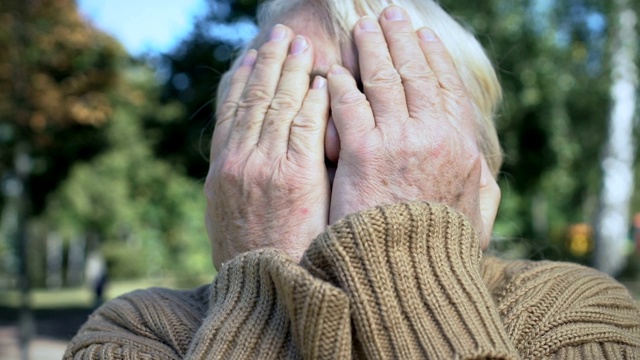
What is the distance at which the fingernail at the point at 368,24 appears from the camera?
2.03 meters

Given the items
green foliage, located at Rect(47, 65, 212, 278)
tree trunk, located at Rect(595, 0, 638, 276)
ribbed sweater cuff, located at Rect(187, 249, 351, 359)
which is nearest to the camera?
ribbed sweater cuff, located at Rect(187, 249, 351, 359)

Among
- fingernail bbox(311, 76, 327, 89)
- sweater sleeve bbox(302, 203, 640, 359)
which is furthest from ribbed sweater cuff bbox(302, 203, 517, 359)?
fingernail bbox(311, 76, 327, 89)

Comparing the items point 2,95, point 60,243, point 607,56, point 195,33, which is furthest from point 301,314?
point 60,243

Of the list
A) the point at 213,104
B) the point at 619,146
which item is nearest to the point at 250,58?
the point at 213,104

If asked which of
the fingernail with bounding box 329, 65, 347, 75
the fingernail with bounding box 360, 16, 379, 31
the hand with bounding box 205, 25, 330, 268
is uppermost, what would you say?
the fingernail with bounding box 360, 16, 379, 31

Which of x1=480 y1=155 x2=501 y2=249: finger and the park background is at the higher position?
x1=480 y1=155 x2=501 y2=249: finger

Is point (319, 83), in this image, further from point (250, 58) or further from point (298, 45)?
point (250, 58)

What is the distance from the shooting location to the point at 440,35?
2174 mm

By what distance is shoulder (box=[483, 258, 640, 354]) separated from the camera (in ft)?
5.71

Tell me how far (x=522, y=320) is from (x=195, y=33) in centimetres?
1099

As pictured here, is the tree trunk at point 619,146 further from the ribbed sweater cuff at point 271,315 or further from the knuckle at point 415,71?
the ribbed sweater cuff at point 271,315

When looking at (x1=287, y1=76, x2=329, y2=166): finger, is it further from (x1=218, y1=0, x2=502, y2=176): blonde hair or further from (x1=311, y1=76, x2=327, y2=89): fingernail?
(x1=218, y1=0, x2=502, y2=176): blonde hair

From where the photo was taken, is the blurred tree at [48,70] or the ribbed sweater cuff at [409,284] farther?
the blurred tree at [48,70]

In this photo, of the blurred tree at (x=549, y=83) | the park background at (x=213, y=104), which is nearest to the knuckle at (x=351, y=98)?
the park background at (x=213, y=104)
